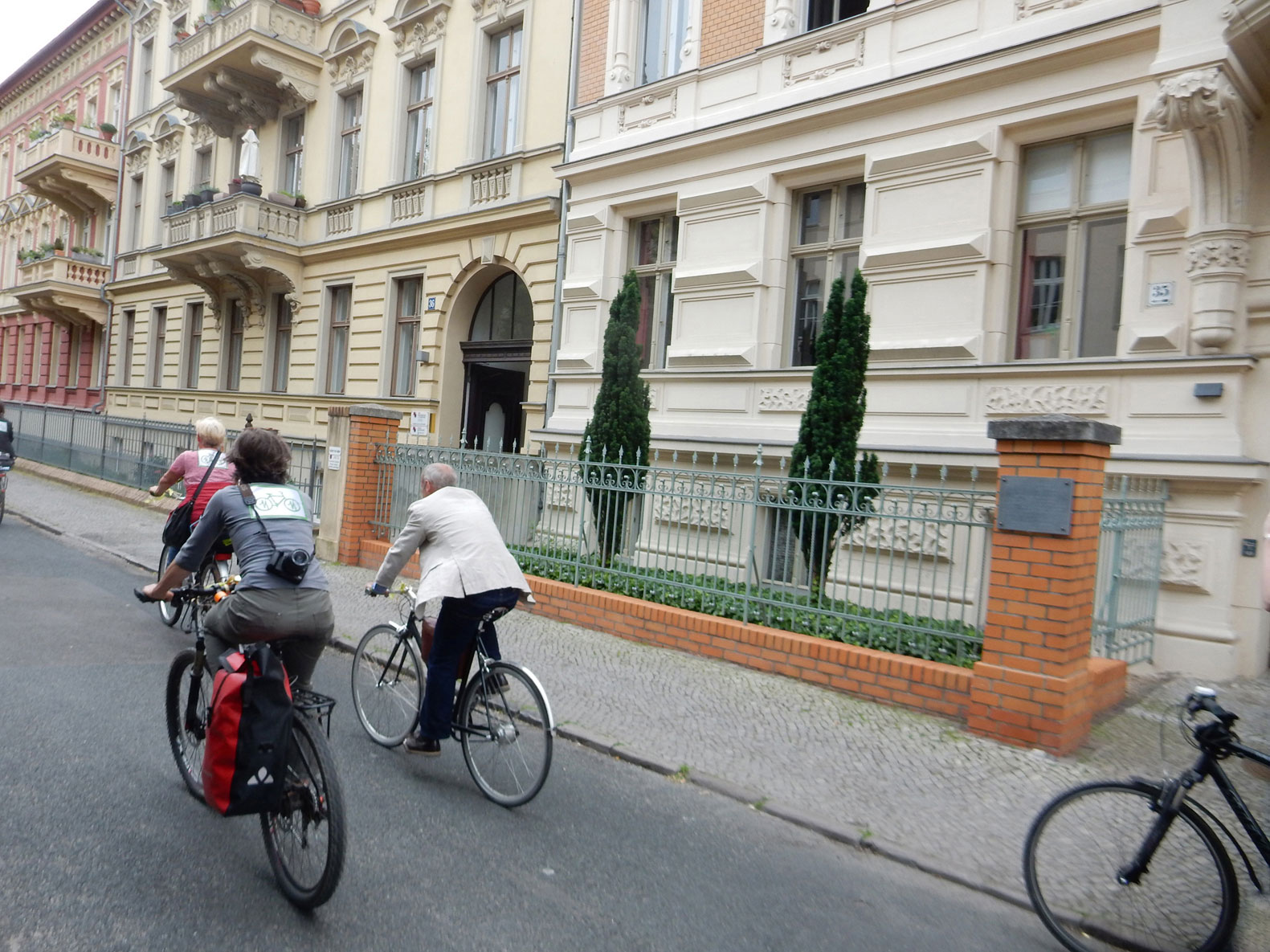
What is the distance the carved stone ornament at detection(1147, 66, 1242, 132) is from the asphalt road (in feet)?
20.9

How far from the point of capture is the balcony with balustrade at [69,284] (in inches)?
1144

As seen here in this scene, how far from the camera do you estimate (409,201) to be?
17.8 metres

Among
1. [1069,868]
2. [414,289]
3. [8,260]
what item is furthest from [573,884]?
[8,260]

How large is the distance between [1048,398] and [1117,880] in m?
6.12

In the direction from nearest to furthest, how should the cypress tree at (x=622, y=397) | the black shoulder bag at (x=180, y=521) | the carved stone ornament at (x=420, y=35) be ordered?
the black shoulder bag at (x=180, y=521)
the cypress tree at (x=622, y=397)
the carved stone ornament at (x=420, y=35)

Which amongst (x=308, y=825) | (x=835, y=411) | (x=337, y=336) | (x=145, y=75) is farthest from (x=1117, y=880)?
(x=145, y=75)

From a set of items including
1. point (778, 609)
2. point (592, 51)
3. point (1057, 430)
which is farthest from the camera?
point (592, 51)

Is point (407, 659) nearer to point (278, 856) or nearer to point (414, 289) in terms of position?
point (278, 856)

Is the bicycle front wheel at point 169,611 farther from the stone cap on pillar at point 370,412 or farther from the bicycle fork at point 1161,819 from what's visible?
the bicycle fork at point 1161,819

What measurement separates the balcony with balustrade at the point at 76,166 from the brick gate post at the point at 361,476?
22393 mm

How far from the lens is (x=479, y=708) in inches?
198

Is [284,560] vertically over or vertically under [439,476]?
under

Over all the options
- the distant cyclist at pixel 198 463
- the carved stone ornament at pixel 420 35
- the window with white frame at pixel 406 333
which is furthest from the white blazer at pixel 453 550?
the carved stone ornament at pixel 420 35

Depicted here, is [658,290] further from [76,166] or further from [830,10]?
[76,166]
